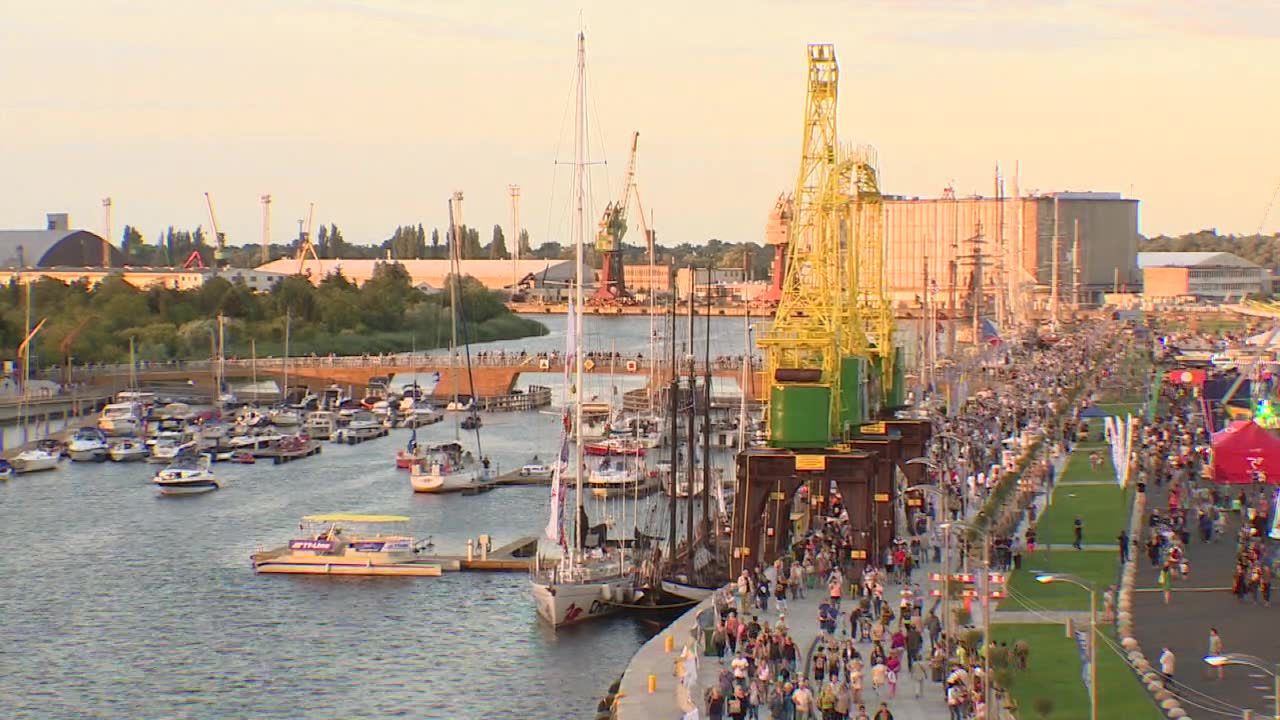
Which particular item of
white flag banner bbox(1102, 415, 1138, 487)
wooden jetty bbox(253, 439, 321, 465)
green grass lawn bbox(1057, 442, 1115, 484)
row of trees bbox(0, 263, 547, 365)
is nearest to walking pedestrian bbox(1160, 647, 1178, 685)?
white flag banner bbox(1102, 415, 1138, 487)

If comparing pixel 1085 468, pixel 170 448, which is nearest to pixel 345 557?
pixel 1085 468

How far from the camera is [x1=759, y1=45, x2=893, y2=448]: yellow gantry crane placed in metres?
42.1

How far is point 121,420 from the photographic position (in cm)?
9175

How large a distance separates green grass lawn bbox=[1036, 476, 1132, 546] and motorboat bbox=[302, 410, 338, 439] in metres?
45.5

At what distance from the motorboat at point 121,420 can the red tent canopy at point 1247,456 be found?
56.0 meters

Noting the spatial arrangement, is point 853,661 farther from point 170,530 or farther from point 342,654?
point 170,530

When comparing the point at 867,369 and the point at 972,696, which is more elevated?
the point at 867,369

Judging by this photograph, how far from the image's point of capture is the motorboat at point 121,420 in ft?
297

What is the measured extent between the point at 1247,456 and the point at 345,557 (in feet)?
82.7

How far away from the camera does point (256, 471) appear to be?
3100 inches

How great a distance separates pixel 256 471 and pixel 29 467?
926 cm

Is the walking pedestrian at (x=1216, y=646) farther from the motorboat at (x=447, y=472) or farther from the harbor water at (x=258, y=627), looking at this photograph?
the motorboat at (x=447, y=472)

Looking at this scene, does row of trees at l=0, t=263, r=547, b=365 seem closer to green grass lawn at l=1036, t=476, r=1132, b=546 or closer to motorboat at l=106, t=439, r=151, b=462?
motorboat at l=106, t=439, r=151, b=462

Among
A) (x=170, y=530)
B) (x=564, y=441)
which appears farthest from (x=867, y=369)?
(x=170, y=530)
